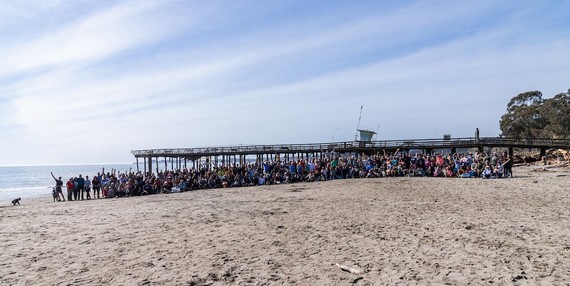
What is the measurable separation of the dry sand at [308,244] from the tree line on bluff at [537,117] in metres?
42.1

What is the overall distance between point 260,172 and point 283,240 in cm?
1737

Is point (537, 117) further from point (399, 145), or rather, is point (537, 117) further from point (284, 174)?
point (284, 174)

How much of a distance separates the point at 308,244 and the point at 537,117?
5908cm

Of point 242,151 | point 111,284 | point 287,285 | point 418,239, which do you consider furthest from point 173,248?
point 242,151

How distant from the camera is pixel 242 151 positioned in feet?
148

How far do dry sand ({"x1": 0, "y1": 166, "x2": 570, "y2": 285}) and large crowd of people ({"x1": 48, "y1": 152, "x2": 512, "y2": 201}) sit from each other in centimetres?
861

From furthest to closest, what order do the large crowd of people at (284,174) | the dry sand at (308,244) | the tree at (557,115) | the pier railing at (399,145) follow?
the tree at (557,115) < the pier railing at (399,145) < the large crowd of people at (284,174) < the dry sand at (308,244)

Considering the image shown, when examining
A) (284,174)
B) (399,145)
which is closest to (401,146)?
(399,145)

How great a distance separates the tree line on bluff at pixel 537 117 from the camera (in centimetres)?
4912

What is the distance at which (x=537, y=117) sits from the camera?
5634 centimetres

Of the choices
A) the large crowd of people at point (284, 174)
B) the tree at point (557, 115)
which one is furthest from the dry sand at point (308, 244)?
the tree at point (557, 115)

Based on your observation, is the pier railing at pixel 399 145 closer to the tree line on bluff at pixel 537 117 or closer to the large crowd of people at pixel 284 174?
the large crowd of people at pixel 284 174

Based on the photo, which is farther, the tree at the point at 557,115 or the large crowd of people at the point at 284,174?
the tree at the point at 557,115

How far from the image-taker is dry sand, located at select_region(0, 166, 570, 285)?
6.45 m
